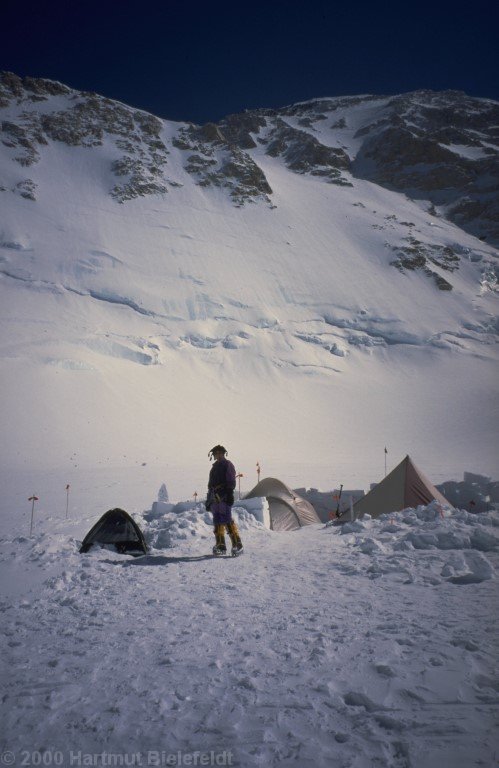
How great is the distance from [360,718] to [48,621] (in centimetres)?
264

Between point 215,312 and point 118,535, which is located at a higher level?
point 215,312

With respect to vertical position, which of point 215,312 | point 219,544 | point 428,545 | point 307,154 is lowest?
point 428,545

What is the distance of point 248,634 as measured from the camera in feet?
10.1

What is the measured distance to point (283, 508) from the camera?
10.4 metres

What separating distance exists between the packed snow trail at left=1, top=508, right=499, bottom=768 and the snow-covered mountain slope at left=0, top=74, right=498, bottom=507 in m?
11.1

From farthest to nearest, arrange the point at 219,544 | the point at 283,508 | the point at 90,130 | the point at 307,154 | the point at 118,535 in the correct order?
1. the point at 307,154
2. the point at 90,130
3. the point at 283,508
4. the point at 118,535
5. the point at 219,544

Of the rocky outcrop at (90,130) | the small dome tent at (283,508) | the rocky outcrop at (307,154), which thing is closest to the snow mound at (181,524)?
the small dome tent at (283,508)

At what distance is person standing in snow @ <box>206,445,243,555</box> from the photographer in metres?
5.86

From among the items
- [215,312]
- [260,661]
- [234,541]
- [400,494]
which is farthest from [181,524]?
[215,312]

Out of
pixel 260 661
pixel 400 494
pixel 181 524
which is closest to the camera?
pixel 260 661

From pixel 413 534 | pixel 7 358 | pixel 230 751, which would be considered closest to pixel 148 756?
pixel 230 751

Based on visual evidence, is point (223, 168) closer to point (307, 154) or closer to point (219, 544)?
point (307, 154)

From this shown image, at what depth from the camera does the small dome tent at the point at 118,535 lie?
6067mm

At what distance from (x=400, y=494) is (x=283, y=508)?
9.75 feet
